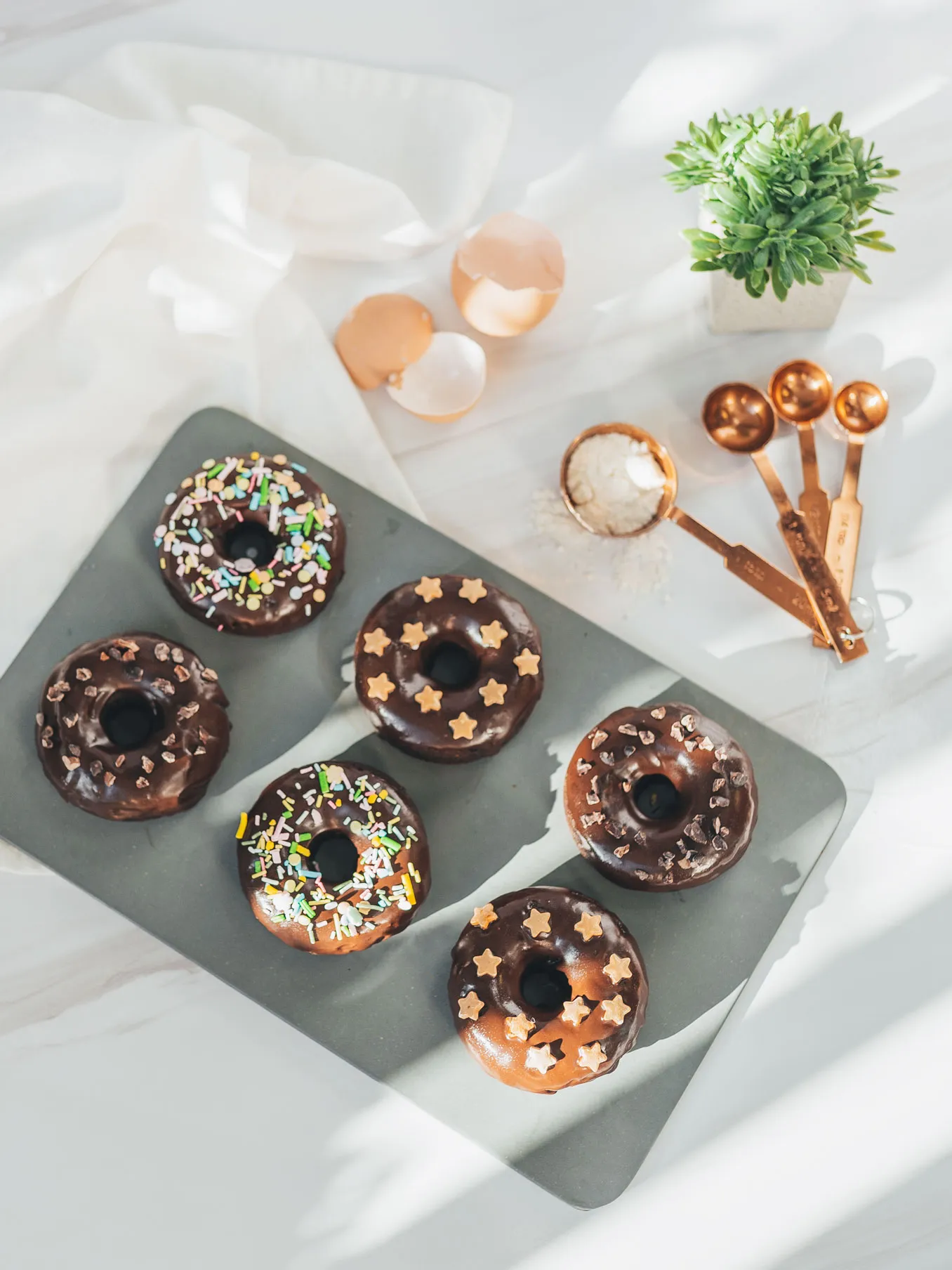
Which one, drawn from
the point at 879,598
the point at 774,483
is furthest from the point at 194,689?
the point at 879,598

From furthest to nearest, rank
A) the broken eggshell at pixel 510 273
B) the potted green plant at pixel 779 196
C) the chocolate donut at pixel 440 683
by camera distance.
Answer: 1. the broken eggshell at pixel 510 273
2. the chocolate donut at pixel 440 683
3. the potted green plant at pixel 779 196

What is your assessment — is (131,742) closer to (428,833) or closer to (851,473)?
(428,833)

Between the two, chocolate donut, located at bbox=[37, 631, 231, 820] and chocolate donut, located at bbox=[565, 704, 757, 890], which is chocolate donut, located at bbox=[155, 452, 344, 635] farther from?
chocolate donut, located at bbox=[565, 704, 757, 890]

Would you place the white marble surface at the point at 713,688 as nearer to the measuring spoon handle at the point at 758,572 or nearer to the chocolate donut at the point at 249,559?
the measuring spoon handle at the point at 758,572

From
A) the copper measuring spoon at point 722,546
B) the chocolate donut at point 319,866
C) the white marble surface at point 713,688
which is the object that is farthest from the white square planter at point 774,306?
the chocolate donut at point 319,866

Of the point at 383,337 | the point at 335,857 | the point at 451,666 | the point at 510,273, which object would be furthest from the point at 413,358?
the point at 335,857

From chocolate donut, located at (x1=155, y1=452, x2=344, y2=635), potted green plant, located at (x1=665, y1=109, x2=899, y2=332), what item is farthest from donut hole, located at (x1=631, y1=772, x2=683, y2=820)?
potted green plant, located at (x1=665, y1=109, x2=899, y2=332)

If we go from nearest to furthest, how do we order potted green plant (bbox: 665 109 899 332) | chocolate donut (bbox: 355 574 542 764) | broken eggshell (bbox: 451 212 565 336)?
potted green plant (bbox: 665 109 899 332) → chocolate donut (bbox: 355 574 542 764) → broken eggshell (bbox: 451 212 565 336)
